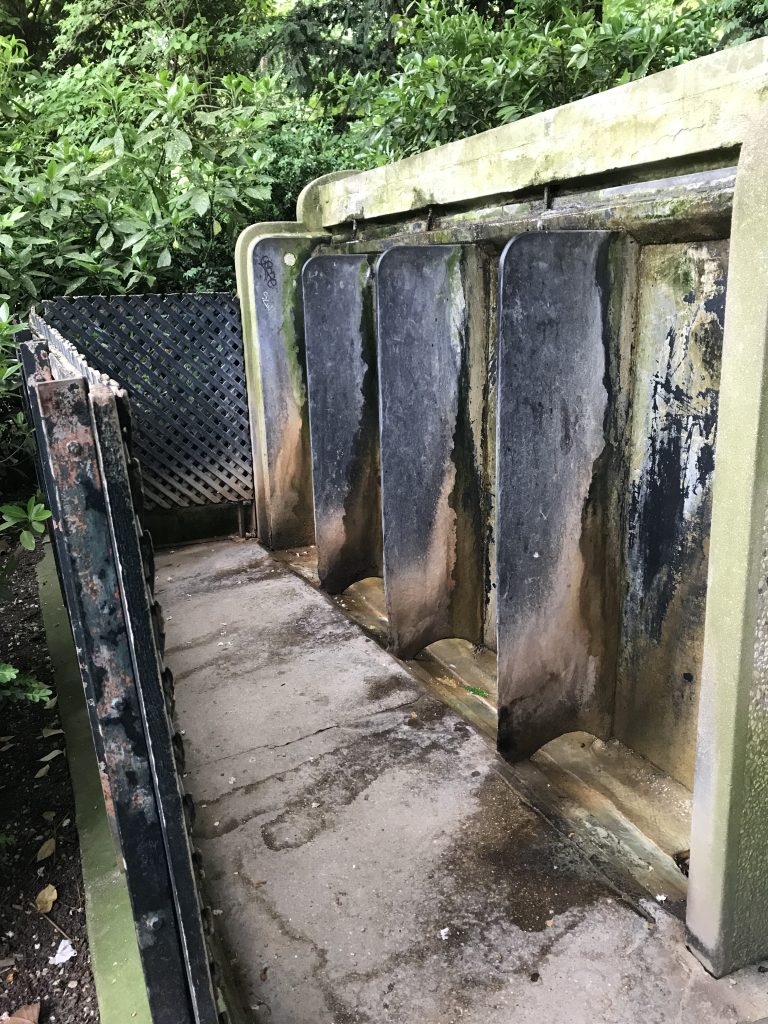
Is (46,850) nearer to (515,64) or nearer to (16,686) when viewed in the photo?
(16,686)

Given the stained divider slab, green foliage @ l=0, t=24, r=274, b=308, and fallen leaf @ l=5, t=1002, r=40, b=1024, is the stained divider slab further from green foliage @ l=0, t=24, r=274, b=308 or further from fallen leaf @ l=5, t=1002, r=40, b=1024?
green foliage @ l=0, t=24, r=274, b=308

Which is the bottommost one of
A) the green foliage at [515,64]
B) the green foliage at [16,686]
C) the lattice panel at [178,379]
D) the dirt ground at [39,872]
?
the dirt ground at [39,872]

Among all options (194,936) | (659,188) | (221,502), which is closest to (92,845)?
(194,936)

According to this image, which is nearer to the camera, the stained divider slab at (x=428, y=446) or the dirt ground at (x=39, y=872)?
the dirt ground at (x=39, y=872)

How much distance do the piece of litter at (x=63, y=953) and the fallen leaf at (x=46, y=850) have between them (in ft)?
1.27

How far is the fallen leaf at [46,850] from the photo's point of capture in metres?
2.47

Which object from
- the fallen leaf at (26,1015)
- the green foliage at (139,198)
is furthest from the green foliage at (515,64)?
the fallen leaf at (26,1015)

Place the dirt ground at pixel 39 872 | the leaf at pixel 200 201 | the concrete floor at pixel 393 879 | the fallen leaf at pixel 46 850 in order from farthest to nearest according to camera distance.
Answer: the leaf at pixel 200 201
the fallen leaf at pixel 46 850
the dirt ground at pixel 39 872
the concrete floor at pixel 393 879

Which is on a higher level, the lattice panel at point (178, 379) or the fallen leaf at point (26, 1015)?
the lattice panel at point (178, 379)

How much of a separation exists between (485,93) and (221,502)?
3.58 meters

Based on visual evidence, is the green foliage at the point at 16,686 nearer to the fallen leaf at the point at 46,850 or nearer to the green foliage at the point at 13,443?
the fallen leaf at the point at 46,850

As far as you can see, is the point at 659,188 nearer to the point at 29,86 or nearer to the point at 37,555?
the point at 37,555

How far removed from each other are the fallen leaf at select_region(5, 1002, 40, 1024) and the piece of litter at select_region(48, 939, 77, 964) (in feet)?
0.46

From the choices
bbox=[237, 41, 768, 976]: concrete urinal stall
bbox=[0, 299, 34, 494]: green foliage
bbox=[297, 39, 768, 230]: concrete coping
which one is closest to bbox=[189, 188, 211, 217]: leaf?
bbox=[237, 41, 768, 976]: concrete urinal stall
